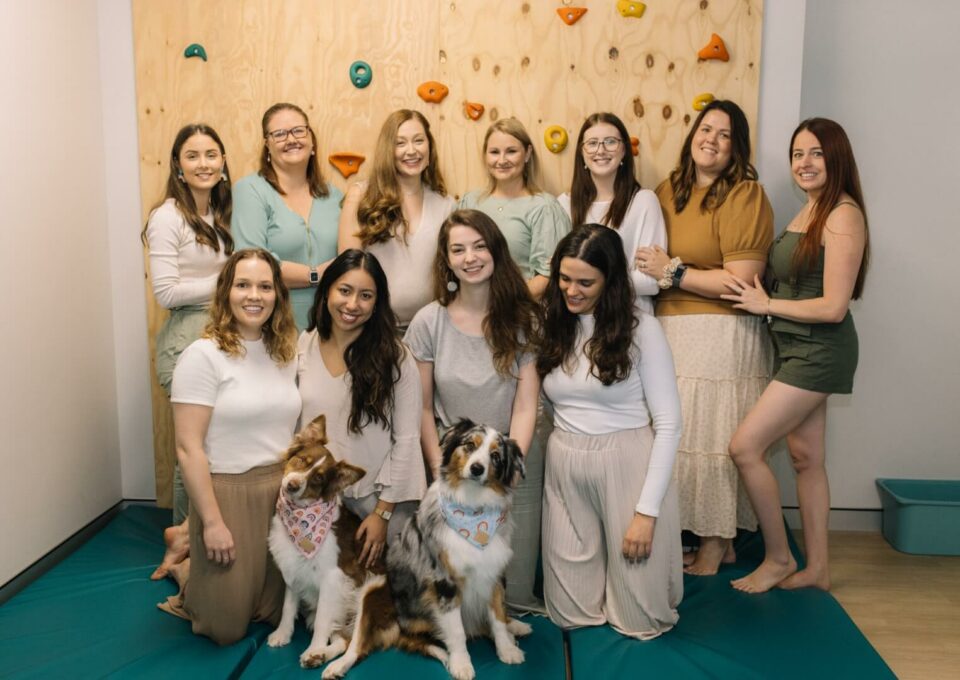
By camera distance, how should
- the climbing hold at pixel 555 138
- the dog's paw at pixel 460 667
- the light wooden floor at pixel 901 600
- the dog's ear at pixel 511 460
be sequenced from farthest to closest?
the climbing hold at pixel 555 138, the light wooden floor at pixel 901 600, the dog's ear at pixel 511 460, the dog's paw at pixel 460 667

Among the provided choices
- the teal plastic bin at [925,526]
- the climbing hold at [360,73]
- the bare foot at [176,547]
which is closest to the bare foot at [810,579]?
the teal plastic bin at [925,526]

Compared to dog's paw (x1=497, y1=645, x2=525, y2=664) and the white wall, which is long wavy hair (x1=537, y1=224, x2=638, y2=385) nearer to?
dog's paw (x1=497, y1=645, x2=525, y2=664)

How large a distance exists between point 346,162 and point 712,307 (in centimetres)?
172

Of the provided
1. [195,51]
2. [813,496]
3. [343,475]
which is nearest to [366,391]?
[343,475]

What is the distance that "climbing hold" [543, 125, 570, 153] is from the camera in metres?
3.49

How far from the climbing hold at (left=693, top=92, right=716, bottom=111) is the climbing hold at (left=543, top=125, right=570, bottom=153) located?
1.87 ft

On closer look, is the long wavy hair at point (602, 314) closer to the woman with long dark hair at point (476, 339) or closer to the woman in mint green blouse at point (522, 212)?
the woman with long dark hair at point (476, 339)

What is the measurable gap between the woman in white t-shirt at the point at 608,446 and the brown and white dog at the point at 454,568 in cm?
32

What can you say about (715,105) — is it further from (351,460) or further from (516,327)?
(351,460)

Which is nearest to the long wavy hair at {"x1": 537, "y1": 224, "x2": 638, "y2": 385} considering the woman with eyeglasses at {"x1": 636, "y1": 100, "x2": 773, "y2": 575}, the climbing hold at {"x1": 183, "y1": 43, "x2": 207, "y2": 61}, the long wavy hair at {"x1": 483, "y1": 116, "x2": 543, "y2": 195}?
the woman with eyeglasses at {"x1": 636, "y1": 100, "x2": 773, "y2": 575}

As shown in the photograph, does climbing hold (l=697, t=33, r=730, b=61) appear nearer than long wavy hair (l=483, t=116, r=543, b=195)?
No

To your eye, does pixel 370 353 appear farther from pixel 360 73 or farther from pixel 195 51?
pixel 195 51

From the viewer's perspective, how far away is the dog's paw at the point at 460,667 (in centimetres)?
231

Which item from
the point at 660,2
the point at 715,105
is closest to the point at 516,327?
the point at 715,105
